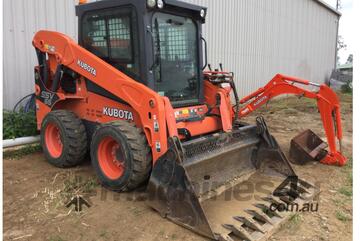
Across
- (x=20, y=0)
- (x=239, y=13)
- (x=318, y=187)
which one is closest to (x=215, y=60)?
(x=239, y=13)

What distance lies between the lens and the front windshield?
15.2ft

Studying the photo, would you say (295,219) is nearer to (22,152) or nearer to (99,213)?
(99,213)

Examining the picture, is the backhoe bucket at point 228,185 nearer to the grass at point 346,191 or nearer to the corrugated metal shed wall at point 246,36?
the grass at point 346,191

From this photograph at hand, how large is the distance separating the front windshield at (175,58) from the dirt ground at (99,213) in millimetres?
1522

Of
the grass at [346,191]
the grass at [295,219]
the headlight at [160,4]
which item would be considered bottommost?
the grass at [346,191]

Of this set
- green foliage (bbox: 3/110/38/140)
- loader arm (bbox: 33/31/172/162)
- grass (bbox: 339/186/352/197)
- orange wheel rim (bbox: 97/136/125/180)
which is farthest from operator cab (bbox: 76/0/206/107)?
grass (bbox: 339/186/352/197)

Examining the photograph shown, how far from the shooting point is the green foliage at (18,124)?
598cm

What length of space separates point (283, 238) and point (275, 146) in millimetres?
1706

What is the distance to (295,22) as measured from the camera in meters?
17.9

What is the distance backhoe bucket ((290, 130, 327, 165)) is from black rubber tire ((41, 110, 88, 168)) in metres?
3.50

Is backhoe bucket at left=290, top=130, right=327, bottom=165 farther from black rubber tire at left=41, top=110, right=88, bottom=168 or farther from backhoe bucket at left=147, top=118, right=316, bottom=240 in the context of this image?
black rubber tire at left=41, top=110, right=88, bottom=168

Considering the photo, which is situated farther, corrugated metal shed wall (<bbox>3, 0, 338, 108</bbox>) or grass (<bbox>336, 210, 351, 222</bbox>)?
corrugated metal shed wall (<bbox>3, 0, 338, 108</bbox>)

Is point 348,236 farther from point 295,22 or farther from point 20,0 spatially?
point 295,22

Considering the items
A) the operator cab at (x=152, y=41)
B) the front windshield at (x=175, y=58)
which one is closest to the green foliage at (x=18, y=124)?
the operator cab at (x=152, y=41)
